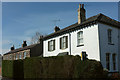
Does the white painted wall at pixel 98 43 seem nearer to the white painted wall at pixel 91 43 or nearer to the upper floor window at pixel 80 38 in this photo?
the white painted wall at pixel 91 43

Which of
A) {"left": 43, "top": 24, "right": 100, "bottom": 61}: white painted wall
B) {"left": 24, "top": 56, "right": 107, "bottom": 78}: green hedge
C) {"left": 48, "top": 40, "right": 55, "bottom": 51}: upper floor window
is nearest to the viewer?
{"left": 24, "top": 56, "right": 107, "bottom": 78}: green hedge

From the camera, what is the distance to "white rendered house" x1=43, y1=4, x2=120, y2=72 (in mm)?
16938

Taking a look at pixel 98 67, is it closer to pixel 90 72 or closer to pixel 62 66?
pixel 90 72

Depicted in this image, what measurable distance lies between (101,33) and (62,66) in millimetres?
7589

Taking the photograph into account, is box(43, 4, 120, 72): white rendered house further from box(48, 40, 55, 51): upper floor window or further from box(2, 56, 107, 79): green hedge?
box(2, 56, 107, 79): green hedge

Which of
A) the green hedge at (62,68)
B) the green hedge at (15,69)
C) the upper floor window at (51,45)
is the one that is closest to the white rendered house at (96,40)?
the upper floor window at (51,45)

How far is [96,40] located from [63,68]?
6.80 m

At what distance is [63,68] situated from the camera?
12062 mm

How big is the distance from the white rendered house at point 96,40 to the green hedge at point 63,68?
238 inches

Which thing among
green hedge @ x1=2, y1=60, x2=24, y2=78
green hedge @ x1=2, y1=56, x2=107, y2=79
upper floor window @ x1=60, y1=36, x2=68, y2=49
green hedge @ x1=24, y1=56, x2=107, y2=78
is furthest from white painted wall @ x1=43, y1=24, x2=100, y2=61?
green hedge @ x1=2, y1=60, x2=24, y2=78

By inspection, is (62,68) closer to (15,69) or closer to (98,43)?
(98,43)

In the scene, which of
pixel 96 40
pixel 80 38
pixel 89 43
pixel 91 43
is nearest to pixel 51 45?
pixel 80 38

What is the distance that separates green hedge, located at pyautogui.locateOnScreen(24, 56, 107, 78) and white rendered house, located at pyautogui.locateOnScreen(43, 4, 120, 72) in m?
6.04

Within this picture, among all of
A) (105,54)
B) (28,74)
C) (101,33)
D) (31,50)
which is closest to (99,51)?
(105,54)
